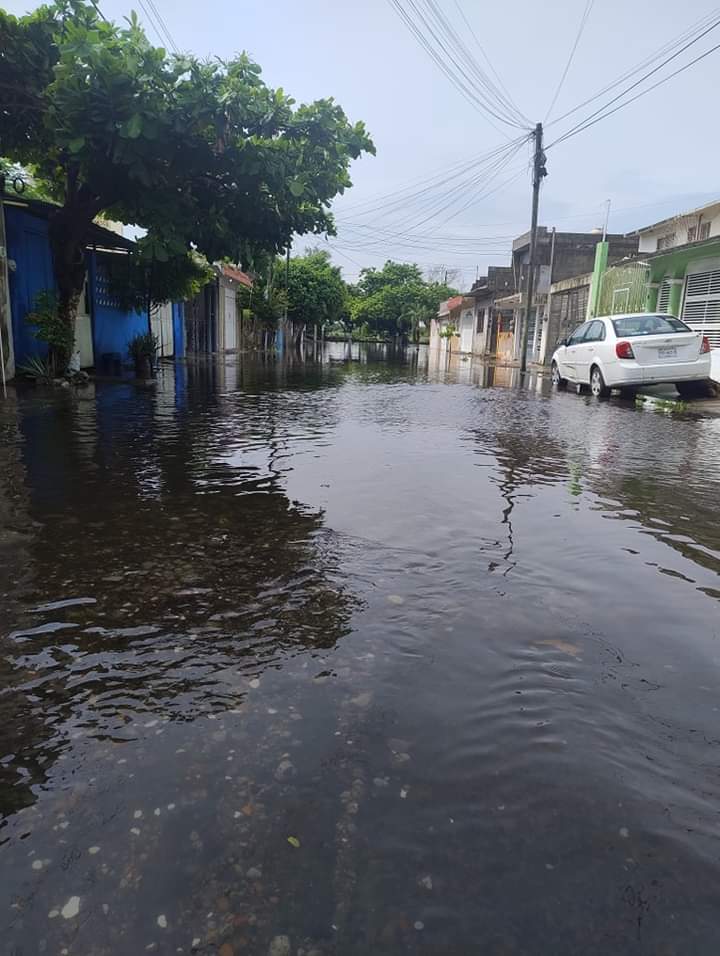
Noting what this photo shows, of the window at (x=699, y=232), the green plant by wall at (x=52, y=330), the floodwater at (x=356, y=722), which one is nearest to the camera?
the floodwater at (x=356, y=722)

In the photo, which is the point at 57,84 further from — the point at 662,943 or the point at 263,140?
the point at 662,943

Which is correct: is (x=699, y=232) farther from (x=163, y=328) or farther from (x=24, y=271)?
(x=24, y=271)

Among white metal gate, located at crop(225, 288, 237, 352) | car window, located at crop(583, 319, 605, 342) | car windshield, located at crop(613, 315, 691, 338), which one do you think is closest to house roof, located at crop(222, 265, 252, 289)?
white metal gate, located at crop(225, 288, 237, 352)

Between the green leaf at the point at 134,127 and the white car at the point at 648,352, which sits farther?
the white car at the point at 648,352

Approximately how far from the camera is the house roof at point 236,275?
30.5 metres

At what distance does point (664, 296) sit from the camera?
64.0 feet

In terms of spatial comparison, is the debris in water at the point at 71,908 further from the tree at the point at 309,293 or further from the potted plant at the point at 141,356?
the tree at the point at 309,293

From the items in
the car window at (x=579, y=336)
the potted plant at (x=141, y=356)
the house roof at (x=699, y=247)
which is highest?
the house roof at (x=699, y=247)

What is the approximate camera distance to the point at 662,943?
1.56 m

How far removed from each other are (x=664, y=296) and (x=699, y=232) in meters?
1.93

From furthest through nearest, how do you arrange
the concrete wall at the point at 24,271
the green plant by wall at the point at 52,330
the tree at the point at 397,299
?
the tree at the point at 397,299, the concrete wall at the point at 24,271, the green plant by wall at the point at 52,330

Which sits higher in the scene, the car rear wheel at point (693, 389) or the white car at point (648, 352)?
the white car at point (648, 352)

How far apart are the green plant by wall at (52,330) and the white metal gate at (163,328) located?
31.7ft

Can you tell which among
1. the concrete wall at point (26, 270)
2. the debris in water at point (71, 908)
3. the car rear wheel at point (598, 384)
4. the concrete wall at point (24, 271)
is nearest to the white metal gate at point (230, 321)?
the concrete wall at point (26, 270)
